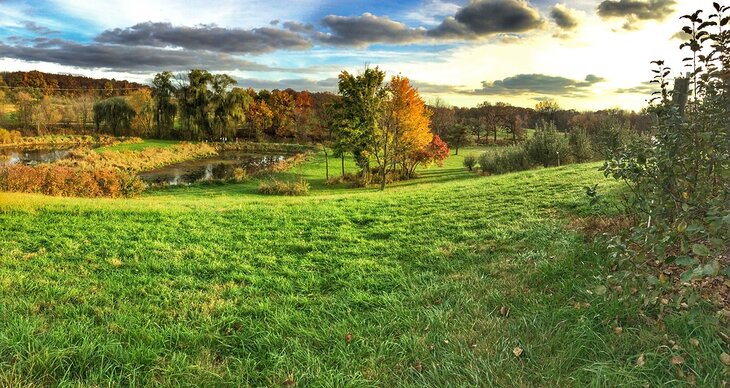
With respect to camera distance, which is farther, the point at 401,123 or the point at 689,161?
the point at 401,123

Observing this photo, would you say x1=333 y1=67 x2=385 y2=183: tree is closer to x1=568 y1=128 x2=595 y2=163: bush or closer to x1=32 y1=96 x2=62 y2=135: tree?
x1=568 y1=128 x2=595 y2=163: bush

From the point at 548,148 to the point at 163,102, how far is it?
57.8 m

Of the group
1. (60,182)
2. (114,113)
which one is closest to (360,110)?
(60,182)

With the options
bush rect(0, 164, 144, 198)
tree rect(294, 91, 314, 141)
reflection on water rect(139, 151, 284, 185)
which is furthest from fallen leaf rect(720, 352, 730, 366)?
tree rect(294, 91, 314, 141)

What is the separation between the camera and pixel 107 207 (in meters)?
11.4

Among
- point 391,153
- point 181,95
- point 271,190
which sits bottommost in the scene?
point 271,190

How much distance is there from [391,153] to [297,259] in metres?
24.7

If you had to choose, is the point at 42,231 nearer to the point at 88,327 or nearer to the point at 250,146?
the point at 88,327

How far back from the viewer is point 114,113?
62688 mm

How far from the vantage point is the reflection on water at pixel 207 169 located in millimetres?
33250

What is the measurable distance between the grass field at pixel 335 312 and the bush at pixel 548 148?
18531 millimetres

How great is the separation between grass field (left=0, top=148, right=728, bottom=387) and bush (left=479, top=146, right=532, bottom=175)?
19.5 meters

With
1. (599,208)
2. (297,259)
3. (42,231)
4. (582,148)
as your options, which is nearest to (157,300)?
(297,259)

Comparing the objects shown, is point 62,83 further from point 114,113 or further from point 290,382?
point 290,382
